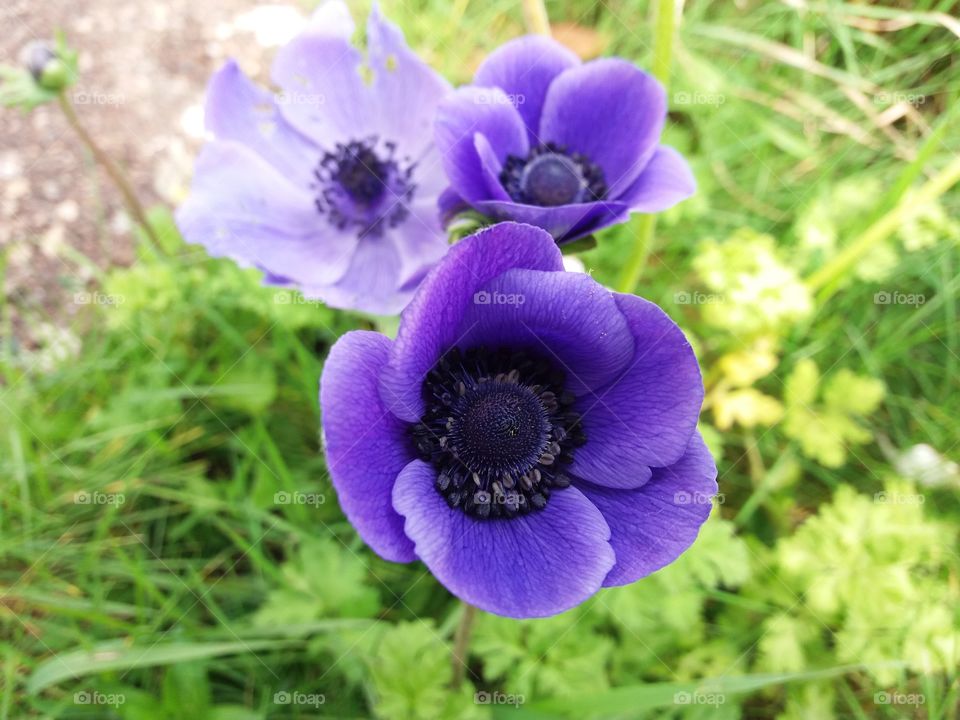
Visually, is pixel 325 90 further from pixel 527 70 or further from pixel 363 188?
A: pixel 527 70
